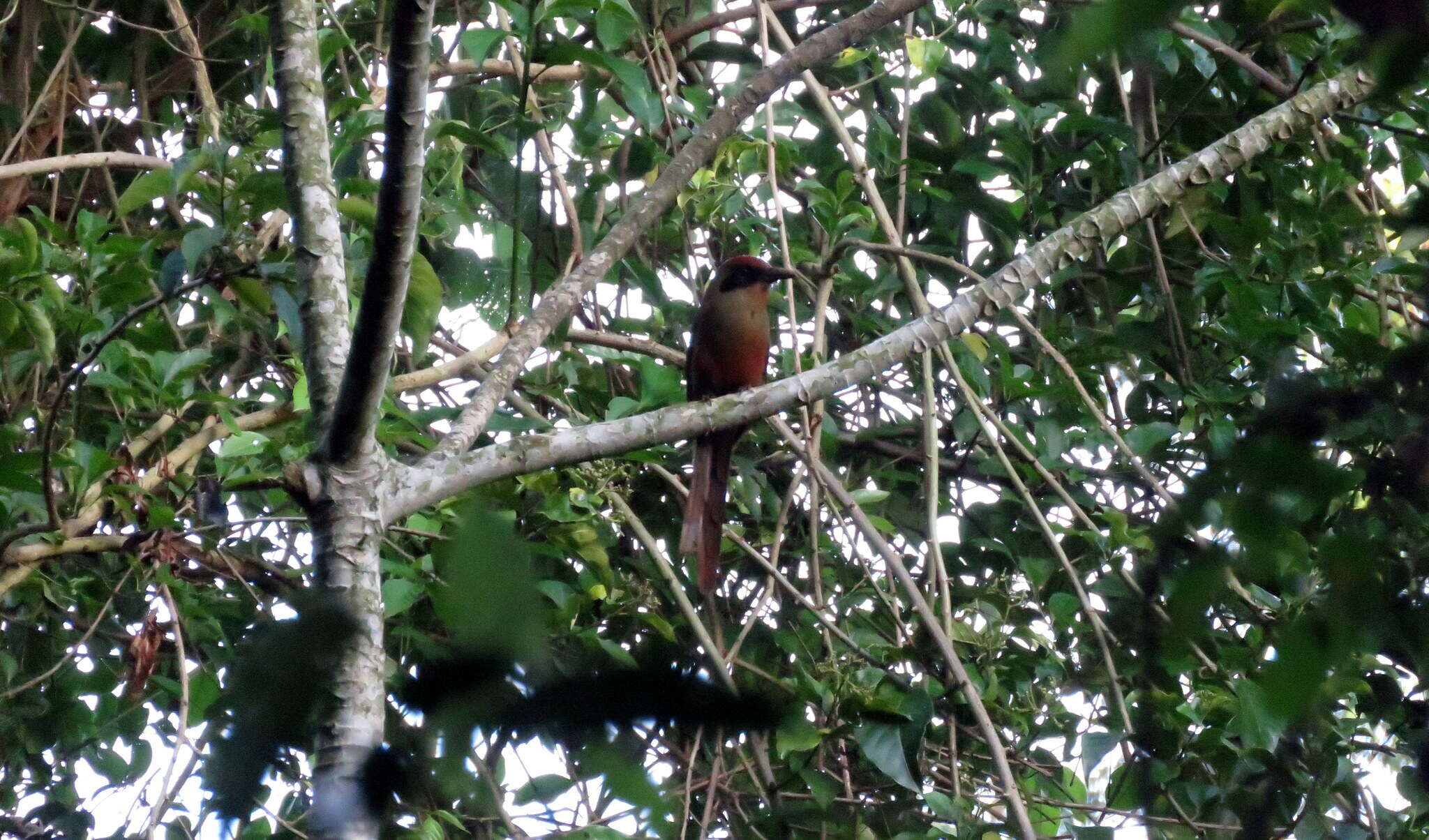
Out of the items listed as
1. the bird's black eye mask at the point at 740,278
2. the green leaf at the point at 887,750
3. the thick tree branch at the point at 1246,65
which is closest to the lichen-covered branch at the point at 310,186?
the green leaf at the point at 887,750

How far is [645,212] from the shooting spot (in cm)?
308

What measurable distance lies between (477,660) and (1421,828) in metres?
3.40

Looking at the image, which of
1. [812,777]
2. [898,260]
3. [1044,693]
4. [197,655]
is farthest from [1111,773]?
[197,655]

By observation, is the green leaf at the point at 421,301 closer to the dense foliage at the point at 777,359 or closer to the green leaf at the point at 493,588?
the dense foliage at the point at 777,359

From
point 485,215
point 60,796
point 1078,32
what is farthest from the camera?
point 485,215

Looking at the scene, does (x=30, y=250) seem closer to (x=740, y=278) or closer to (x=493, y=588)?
(x=740, y=278)

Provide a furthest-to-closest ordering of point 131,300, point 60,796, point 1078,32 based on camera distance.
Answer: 1. point 60,796
2. point 131,300
3. point 1078,32

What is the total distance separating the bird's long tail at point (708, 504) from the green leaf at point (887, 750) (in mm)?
969

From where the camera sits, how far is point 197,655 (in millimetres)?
3631

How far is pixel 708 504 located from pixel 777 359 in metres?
1.32

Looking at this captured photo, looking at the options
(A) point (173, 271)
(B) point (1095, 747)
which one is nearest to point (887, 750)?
(B) point (1095, 747)

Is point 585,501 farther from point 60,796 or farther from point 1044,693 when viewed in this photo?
point 60,796

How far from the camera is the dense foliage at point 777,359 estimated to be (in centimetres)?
290

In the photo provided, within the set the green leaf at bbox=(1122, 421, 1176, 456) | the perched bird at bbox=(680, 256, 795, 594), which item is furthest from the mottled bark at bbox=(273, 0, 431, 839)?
the green leaf at bbox=(1122, 421, 1176, 456)
